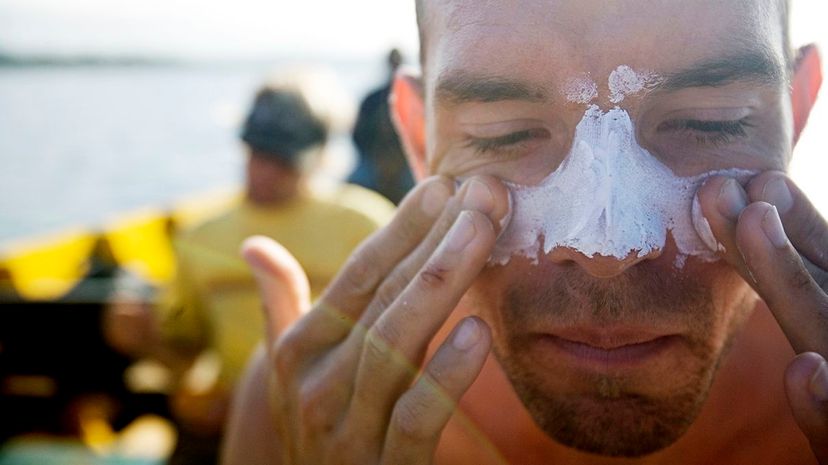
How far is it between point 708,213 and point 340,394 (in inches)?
29.3

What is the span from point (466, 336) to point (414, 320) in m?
0.10

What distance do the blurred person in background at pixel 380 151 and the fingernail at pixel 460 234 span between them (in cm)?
318

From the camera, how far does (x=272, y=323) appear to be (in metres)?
1.62

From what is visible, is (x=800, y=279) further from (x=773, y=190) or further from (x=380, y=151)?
(x=380, y=151)

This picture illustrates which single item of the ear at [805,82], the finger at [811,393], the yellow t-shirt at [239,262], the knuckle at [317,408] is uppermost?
the ear at [805,82]

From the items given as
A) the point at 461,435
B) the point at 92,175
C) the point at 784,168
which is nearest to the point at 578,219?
the point at 784,168

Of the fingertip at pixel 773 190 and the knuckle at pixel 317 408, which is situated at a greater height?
the fingertip at pixel 773 190

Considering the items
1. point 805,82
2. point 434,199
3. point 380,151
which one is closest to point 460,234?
point 434,199

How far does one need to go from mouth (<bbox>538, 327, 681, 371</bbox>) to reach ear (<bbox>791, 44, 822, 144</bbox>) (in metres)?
0.58

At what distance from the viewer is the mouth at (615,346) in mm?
1210

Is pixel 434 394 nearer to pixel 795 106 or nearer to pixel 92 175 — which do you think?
pixel 795 106

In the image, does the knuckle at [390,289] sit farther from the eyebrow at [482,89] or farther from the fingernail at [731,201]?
the fingernail at [731,201]

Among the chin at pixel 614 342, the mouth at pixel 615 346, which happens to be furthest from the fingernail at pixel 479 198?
the mouth at pixel 615 346

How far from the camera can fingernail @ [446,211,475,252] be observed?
1.16 m
